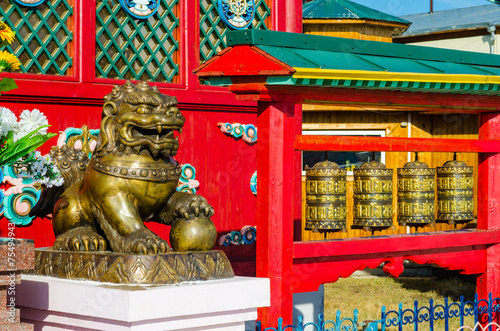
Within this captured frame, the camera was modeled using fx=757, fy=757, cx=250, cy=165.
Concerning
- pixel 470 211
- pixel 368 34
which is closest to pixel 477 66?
pixel 470 211

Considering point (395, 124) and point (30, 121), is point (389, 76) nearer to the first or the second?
point (30, 121)

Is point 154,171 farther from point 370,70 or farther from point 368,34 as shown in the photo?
point 368,34

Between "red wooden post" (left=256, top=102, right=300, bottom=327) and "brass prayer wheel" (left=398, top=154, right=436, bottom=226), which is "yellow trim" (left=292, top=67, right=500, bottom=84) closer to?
"red wooden post" (left=256, top=102, right=300, bottom=327)

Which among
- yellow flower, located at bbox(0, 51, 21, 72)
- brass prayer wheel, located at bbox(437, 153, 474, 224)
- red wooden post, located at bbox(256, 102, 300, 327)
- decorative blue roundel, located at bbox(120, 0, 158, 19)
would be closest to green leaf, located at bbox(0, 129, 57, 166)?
yellow flower, located at bbox(0, 51, 21, 72)

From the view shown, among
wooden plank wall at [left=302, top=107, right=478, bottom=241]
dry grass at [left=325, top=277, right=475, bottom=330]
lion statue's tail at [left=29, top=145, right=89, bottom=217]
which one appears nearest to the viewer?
lion statue's tail at [left=29, top=145, right=89, bottom=217]

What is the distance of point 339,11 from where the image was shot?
1527 centimetres

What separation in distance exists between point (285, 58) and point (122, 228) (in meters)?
1.92

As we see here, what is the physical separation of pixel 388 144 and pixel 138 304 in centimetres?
321

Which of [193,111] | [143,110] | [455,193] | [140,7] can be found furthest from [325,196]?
[143,110]

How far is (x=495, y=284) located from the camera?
691 cm

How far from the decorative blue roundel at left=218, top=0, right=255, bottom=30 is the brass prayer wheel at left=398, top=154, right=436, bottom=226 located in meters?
2.19

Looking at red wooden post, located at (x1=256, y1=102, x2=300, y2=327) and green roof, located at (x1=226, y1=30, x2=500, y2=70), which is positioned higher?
green roof, located at (x1=226, y1=30, x2=500, y2=70)

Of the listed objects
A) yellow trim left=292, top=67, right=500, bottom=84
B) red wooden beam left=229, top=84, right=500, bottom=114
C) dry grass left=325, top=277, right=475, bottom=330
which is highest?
yellow trim left=292, top=67, right=500, bottom=84

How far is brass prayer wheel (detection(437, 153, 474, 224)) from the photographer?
718cm
